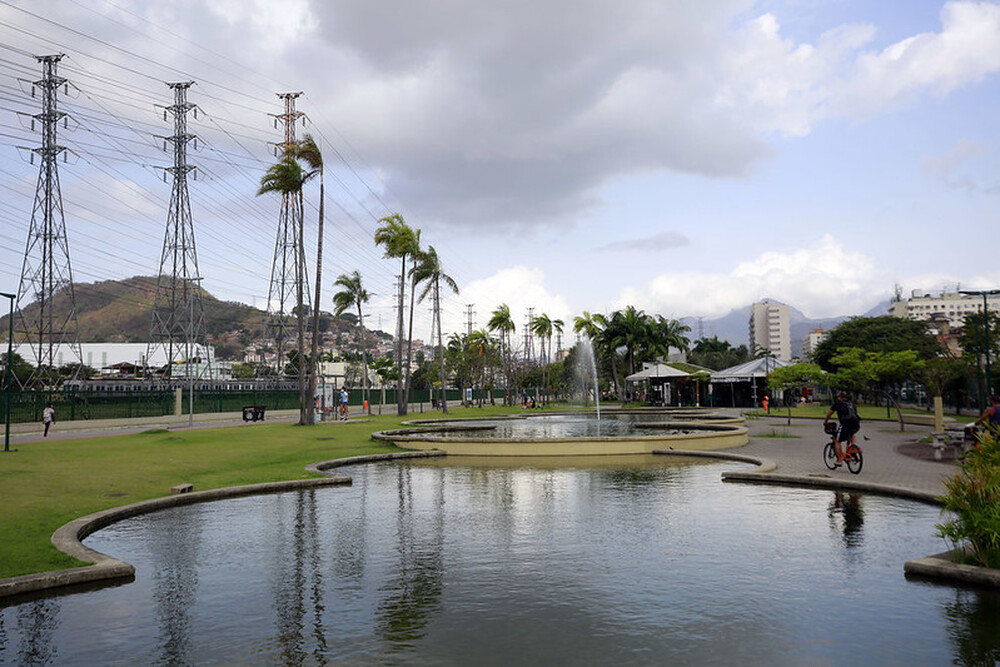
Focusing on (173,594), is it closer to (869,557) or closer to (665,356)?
(869,557)

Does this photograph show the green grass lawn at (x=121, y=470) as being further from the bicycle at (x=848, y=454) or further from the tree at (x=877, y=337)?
the tree at (x=877, y=337)

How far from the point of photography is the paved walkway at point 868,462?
15852mm

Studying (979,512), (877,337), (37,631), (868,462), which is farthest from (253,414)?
(877,337)

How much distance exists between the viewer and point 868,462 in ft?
66.4

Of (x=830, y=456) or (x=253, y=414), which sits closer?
(x=830, y=456)

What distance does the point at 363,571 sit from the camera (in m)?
9.25

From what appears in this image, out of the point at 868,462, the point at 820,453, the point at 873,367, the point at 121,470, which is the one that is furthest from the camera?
the point at 873,367

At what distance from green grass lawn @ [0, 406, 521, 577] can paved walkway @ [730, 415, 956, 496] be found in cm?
1279

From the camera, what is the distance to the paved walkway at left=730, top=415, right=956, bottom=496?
15.9 meters

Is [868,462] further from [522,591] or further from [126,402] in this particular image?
[126,402]

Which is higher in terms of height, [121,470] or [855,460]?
[855,460]

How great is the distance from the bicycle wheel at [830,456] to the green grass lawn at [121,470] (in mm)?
13731

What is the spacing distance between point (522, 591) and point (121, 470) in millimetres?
14651

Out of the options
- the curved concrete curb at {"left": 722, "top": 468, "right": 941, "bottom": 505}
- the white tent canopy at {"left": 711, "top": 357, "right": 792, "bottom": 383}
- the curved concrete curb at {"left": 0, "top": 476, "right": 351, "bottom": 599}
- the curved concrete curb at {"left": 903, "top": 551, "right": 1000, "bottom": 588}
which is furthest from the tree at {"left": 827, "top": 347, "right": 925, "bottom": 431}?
the curved concrete curb at {"left": 0, "top": 476, "right": 351, "bottom": 599}
